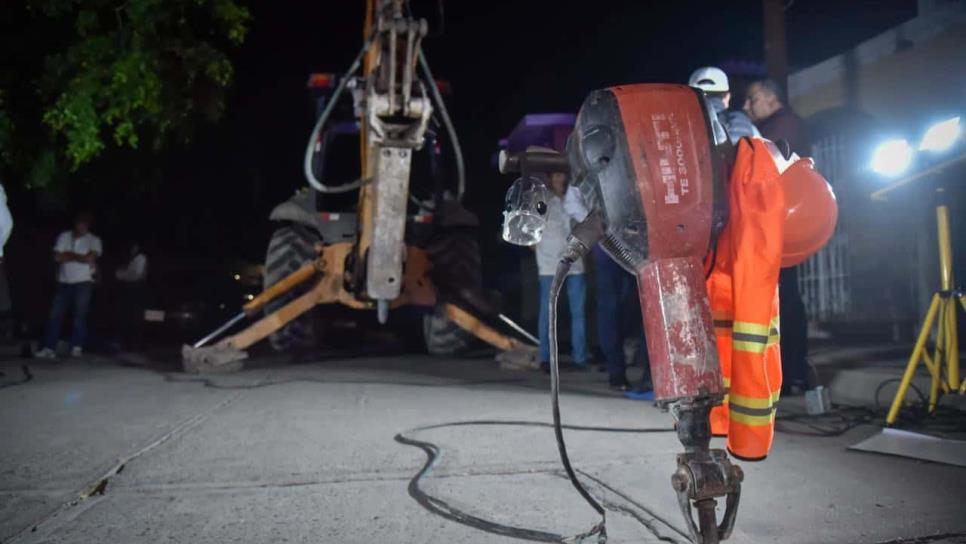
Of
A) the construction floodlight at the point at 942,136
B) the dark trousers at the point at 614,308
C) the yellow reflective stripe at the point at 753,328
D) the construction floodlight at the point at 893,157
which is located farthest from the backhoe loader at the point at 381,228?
the yellow reflective stripe at the point at 753,328

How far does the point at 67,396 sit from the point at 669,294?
17.0ft

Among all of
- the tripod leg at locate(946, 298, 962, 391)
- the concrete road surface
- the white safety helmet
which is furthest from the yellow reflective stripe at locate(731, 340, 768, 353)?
the tripod leg at locate(946, 298, 962, 391)

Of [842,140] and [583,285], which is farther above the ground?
[842,140]

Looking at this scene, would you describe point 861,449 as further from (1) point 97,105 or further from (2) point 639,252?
(1) point 97,105

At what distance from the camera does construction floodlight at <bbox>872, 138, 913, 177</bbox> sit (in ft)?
13.8

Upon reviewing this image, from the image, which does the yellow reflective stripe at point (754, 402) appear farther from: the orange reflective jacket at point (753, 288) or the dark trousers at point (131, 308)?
the dark trousers at point (131, 308)

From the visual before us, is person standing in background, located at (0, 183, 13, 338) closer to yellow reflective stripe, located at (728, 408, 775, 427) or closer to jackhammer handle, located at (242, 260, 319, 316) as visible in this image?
jackhammer handle, located at (242, 260, 319, 316)

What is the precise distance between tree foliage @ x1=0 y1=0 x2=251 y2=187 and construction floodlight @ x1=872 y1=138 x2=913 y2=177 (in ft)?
28.0

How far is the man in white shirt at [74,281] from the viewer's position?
8.69 metres

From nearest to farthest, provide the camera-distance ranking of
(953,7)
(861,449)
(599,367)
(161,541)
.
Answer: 1. (161,541)
2. (861,449)
3. (599,367)
4. (953,7)

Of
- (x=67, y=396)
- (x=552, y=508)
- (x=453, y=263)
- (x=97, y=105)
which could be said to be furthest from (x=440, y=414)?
(x=97, y=105)

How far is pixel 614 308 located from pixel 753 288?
156 inches

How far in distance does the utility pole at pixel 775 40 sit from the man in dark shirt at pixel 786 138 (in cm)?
372

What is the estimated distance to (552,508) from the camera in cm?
247
